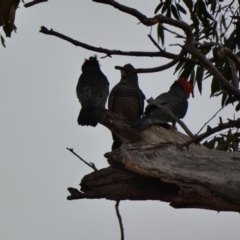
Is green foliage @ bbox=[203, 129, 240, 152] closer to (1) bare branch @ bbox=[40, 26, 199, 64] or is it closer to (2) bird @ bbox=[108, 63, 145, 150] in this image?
(2) bird @ bbox=[108, 63, 145, 150]

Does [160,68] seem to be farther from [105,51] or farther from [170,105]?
[170,105]

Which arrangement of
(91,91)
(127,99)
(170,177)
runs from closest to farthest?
(170,177)
(91,91)
(127,99)

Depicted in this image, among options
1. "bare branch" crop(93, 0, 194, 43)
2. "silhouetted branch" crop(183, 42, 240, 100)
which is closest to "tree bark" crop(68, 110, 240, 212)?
"silhouetted branch" crop(183, 42, 240, 100)

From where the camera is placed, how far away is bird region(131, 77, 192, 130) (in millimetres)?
3935

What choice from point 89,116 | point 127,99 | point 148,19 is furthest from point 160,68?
point 127,99

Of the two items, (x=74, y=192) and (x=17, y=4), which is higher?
(x=17, y=4)

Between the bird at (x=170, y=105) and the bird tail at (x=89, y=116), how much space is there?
27 cm

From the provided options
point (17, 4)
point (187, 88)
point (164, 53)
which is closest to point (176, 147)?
point (164, 53)

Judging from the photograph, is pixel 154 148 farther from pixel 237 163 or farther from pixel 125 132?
pixel 125 132

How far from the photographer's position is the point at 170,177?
309 centimetres

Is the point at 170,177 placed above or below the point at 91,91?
below

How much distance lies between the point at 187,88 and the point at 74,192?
2002mm

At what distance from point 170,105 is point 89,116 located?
62 centimetres

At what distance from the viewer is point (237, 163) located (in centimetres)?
318
